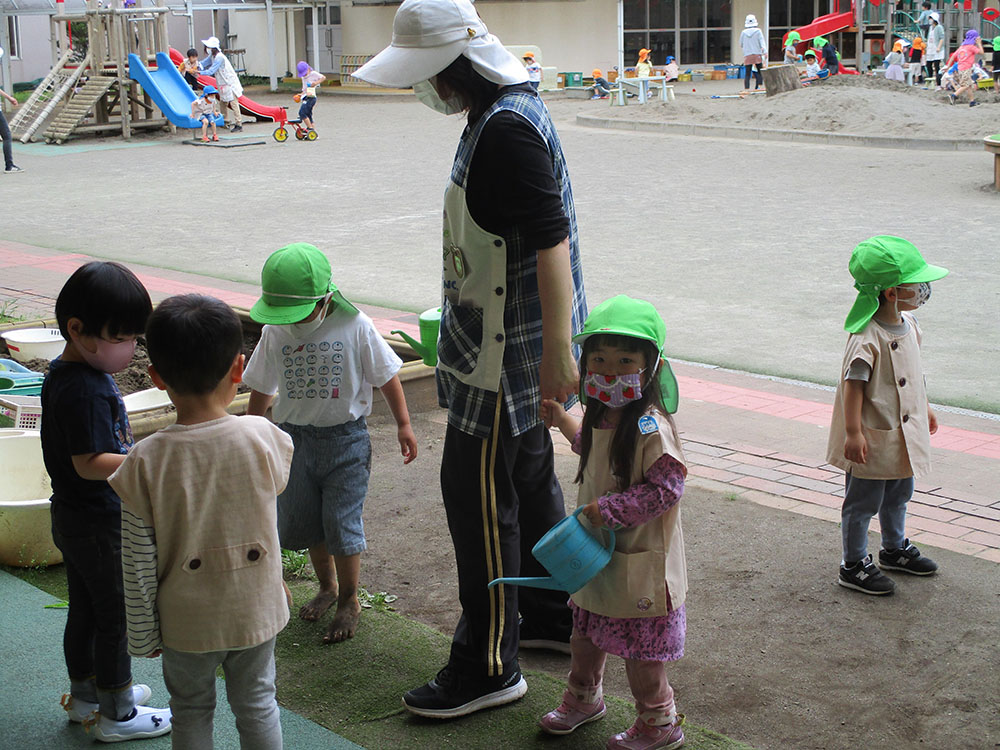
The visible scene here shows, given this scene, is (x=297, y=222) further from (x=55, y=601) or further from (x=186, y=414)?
(x=186, y=414)

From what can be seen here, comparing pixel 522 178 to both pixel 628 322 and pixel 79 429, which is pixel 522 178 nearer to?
A: pixel 628 322

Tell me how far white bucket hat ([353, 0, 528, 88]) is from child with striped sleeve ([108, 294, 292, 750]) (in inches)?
34.0

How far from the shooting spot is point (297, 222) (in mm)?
13617

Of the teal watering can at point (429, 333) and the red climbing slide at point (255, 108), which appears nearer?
the teal watering can at point (429, 333)

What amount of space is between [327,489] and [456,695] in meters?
0.85

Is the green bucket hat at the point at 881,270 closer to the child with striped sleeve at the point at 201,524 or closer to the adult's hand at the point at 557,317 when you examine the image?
the adult's hand at the point at 557,317

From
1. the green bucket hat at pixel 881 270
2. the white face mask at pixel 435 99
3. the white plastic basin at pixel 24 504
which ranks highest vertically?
the white face mask at pixel 435 99

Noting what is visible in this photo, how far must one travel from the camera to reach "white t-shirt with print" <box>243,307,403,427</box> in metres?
3.72

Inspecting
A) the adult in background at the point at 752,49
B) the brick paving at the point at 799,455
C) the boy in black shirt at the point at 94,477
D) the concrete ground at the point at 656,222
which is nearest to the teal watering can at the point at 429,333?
the brick paving at the point at 799,455

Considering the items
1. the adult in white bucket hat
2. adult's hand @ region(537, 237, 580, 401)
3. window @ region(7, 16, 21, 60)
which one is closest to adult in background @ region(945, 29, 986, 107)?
the adult in white bucket hat

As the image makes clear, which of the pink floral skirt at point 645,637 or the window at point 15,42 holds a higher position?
the window at point 15,42

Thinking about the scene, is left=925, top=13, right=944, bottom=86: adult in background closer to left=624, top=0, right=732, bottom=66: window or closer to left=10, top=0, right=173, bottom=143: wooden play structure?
left=624, top=0, right=732, bottom=66: window

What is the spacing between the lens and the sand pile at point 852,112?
74.1 ft

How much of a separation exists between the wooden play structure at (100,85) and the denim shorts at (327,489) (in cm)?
2355
